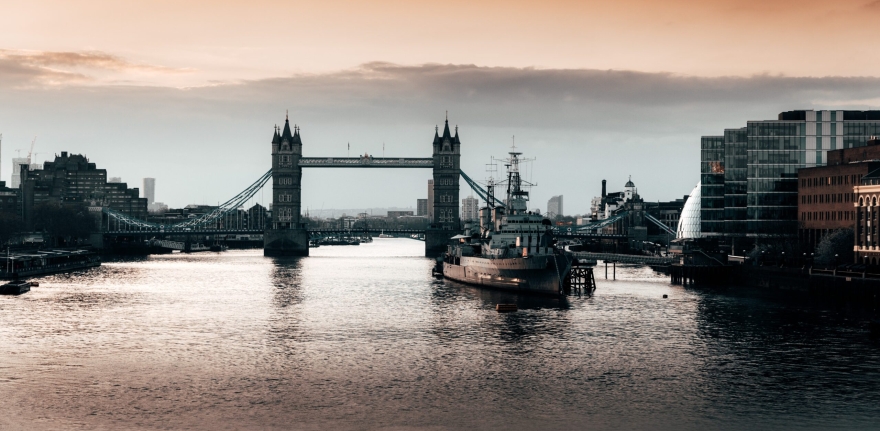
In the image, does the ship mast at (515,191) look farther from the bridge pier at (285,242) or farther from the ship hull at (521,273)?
the bridge pier at (285,242)

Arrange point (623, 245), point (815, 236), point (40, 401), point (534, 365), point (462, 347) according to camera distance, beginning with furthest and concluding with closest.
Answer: point (623, 245) → point (815, 236) → point (462, 347) → point (534, 365) → point (40, 401)

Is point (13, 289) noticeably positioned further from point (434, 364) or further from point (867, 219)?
point (867, 219)

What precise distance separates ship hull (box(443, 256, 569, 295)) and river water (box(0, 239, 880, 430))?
7.98ft

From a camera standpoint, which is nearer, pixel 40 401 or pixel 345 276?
pixel 40 401

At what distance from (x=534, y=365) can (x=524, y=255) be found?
37292 millimetres

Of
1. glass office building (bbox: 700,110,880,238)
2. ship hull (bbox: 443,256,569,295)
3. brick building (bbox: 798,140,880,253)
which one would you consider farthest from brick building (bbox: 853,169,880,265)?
ship hull (bbox: 443,256,569,295)

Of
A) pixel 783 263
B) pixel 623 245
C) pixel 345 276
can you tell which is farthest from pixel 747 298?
pixel 623 245

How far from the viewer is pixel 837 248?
285 ft

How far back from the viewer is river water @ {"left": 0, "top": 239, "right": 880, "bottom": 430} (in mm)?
34188

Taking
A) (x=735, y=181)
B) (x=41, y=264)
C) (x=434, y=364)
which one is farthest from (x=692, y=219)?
(x=434, y=364)

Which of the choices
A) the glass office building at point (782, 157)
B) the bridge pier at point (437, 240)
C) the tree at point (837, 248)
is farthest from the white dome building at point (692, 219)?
the tree at point (837, 248)

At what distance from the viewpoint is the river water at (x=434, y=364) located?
3419 cm

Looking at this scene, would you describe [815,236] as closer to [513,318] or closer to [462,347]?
[513,318]

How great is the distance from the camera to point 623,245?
180 meters
